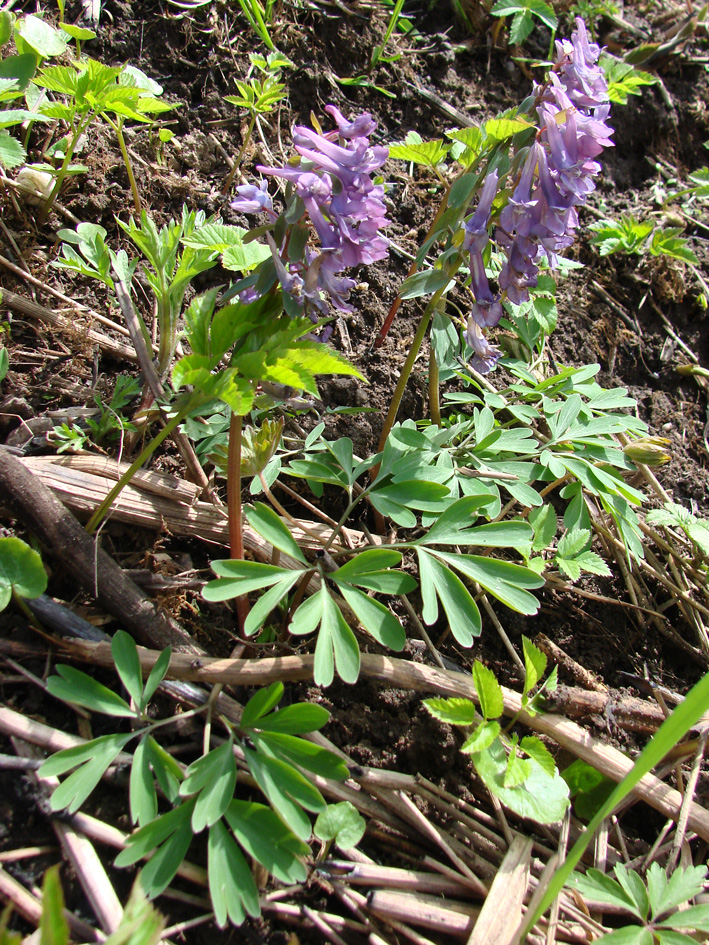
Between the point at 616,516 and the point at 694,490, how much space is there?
0.94m

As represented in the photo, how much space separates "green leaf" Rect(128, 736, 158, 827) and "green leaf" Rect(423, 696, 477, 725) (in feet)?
1.97

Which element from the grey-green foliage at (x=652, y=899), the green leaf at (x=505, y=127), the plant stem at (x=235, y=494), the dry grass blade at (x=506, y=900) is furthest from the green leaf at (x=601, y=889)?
the green leaf at (x=505, y=127)

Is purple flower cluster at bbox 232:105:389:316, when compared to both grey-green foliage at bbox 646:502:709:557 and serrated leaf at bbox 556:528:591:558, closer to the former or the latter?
serrated leaf at bbox 556:528:591:558

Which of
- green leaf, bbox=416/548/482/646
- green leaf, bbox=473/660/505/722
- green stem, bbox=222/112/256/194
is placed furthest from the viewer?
green stem, bbox=222/112/256/194

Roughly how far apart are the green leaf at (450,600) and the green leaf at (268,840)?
1.56 ft

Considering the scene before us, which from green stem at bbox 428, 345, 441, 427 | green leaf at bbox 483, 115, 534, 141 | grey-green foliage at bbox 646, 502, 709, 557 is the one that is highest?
green leaf at bbox 483, 115, 534, 141

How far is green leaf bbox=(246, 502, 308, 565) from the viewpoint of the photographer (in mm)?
1396

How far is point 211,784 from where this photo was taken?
1210 millimetres

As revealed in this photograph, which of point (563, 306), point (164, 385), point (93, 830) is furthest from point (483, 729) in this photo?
point (563, 306)

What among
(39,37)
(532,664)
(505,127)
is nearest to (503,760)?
(532,664)

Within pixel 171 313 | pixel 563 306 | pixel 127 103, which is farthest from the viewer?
pixel 563 306

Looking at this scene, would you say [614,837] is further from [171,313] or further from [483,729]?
[171,313]

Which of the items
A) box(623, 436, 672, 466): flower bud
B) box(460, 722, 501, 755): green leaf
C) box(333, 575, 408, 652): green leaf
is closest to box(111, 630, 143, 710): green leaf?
box(333, 575, 408, 652): green leaf

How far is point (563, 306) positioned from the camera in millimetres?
2760
